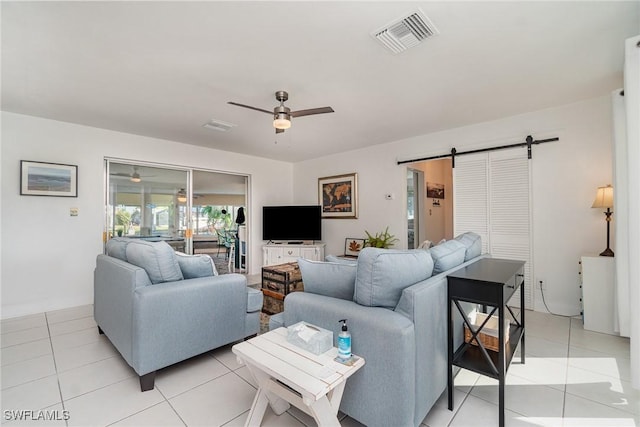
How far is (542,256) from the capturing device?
136 inches

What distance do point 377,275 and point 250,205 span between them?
15.3 ft

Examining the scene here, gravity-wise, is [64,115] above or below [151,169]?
above

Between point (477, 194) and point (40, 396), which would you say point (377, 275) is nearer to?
point (40, 396)

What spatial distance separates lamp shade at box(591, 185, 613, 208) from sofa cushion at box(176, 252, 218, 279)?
3923 millimetres

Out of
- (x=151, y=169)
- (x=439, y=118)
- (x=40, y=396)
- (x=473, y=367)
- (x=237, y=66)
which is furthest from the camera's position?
(x=151, y=169)

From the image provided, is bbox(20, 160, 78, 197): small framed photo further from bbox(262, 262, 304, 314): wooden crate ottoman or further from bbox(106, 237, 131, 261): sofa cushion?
bbox(262, 262, 304, 314): wooden crate ottoman

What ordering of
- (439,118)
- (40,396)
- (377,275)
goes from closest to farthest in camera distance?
(377,275)
(40,396)
(439,118)

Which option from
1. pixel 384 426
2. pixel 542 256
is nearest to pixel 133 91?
pixel 384 426

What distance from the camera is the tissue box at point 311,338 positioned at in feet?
4.72

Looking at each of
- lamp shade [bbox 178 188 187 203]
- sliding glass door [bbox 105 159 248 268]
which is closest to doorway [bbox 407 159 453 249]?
sliding glass door [bbox 105 159 248 268]

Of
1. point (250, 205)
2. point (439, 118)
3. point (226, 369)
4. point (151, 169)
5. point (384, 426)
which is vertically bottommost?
point (226, 369)

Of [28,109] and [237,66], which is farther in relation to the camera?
[28,109]

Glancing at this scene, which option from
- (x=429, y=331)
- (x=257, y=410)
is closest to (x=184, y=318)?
(x=257, y=410)

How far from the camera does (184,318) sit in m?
2.10
